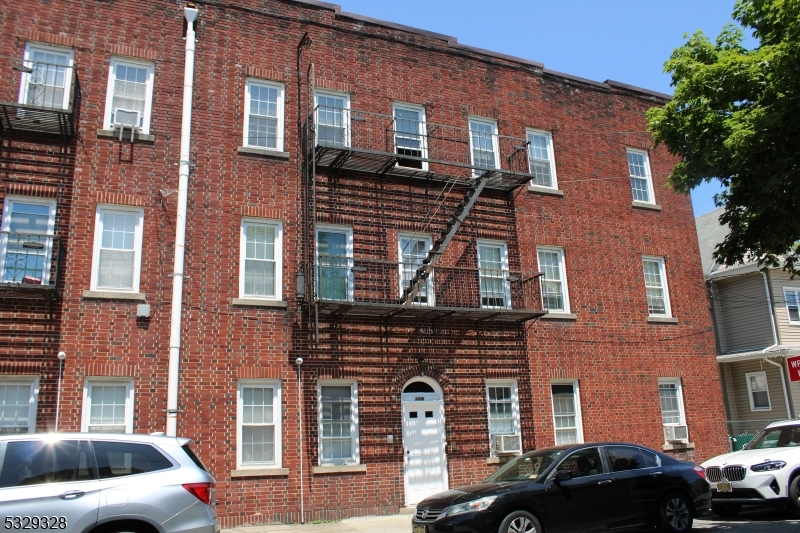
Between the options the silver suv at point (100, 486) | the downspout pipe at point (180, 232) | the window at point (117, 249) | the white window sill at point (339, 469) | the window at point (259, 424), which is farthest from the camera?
the white window sill at point (339, 469)

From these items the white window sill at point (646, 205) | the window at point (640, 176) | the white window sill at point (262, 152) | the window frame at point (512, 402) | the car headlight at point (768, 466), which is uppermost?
the window at point (640, 176)

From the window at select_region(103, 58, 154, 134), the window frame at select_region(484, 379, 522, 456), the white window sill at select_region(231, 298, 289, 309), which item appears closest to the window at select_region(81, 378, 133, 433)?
the white window sill at select_region(231, 298, 289, 309)

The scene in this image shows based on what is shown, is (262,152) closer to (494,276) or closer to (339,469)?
(494,276)

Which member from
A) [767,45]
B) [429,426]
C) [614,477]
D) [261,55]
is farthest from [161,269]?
[767,45]

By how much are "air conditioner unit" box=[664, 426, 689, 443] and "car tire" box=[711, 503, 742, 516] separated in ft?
17.7

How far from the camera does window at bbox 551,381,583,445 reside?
676 inches

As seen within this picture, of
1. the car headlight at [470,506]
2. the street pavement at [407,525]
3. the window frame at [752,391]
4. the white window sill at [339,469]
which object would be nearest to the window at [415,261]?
the white window sill at [339,469]

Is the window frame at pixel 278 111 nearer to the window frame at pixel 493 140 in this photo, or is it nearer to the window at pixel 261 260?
the window at pixel 261 260

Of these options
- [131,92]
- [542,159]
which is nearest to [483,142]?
[542,159]

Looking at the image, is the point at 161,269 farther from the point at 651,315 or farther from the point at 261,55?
the point at 651,315

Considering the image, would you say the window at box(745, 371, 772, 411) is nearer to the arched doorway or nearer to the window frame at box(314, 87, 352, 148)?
the arched doorway

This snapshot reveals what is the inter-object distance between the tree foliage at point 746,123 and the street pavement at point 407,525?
181 inches

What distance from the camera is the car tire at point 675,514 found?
34.1ft

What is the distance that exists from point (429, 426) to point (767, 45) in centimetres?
1002
